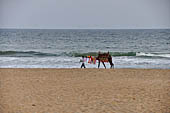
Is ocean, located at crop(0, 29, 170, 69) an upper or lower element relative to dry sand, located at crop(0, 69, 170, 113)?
lower

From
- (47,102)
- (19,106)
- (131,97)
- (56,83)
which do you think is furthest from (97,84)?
(19,106)

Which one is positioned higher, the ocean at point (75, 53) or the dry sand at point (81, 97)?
the dry sand at point (81, 97)

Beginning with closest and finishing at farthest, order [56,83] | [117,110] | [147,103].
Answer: [117,110] < [147,103] < [56,83]

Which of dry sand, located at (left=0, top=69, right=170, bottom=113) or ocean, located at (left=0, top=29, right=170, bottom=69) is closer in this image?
dry sand, located at (left=0, top=69, right=170, bottom=113)

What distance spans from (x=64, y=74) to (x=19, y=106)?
19.3 ft

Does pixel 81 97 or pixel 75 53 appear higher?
pixel 81 97

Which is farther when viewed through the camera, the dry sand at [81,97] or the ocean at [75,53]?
the ocean at [75,53]

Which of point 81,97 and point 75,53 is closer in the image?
point 81,97

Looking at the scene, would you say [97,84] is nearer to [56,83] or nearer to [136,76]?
[56,83]

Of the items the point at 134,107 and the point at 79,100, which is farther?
the point at 79,100

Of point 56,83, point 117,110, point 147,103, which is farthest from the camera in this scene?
Result: point 56,83

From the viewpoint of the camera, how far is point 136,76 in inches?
461

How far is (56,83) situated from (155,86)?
3.26 metres

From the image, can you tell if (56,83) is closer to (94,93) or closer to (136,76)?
(94,93)
